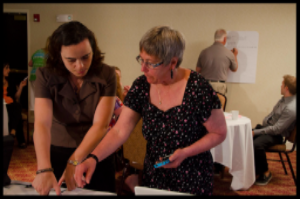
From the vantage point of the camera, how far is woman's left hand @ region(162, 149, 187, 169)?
49.8 inches

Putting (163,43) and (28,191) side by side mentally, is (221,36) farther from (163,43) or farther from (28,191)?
(28,191)

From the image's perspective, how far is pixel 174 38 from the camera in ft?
4.19

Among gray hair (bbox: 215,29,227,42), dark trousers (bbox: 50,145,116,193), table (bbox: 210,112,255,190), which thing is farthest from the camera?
gray hair (bbox: 215,29,227,42)

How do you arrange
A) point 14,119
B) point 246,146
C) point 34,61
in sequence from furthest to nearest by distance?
point 34,61 < point 14,119 < point 246,146

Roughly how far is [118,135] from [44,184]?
1.32 feet

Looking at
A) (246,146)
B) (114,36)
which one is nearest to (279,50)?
(246,146)

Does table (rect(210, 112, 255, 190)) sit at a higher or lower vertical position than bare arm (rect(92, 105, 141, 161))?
lower

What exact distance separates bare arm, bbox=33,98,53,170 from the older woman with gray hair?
18 centimetres

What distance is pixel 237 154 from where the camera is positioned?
312 centimetres

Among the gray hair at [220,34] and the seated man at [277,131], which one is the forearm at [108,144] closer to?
the seated man at [277,131]

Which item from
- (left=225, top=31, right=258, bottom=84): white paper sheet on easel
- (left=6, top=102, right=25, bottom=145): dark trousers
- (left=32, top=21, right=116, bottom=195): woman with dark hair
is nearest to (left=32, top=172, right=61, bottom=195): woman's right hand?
(left=32, top=21, right=116, bottom=195): woman with dark hair

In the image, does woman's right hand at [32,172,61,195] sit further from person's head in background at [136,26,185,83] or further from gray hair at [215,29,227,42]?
gray hair at [215,29,227,42]

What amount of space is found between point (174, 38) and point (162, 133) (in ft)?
1.48

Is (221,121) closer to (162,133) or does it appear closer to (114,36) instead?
(162,133)
